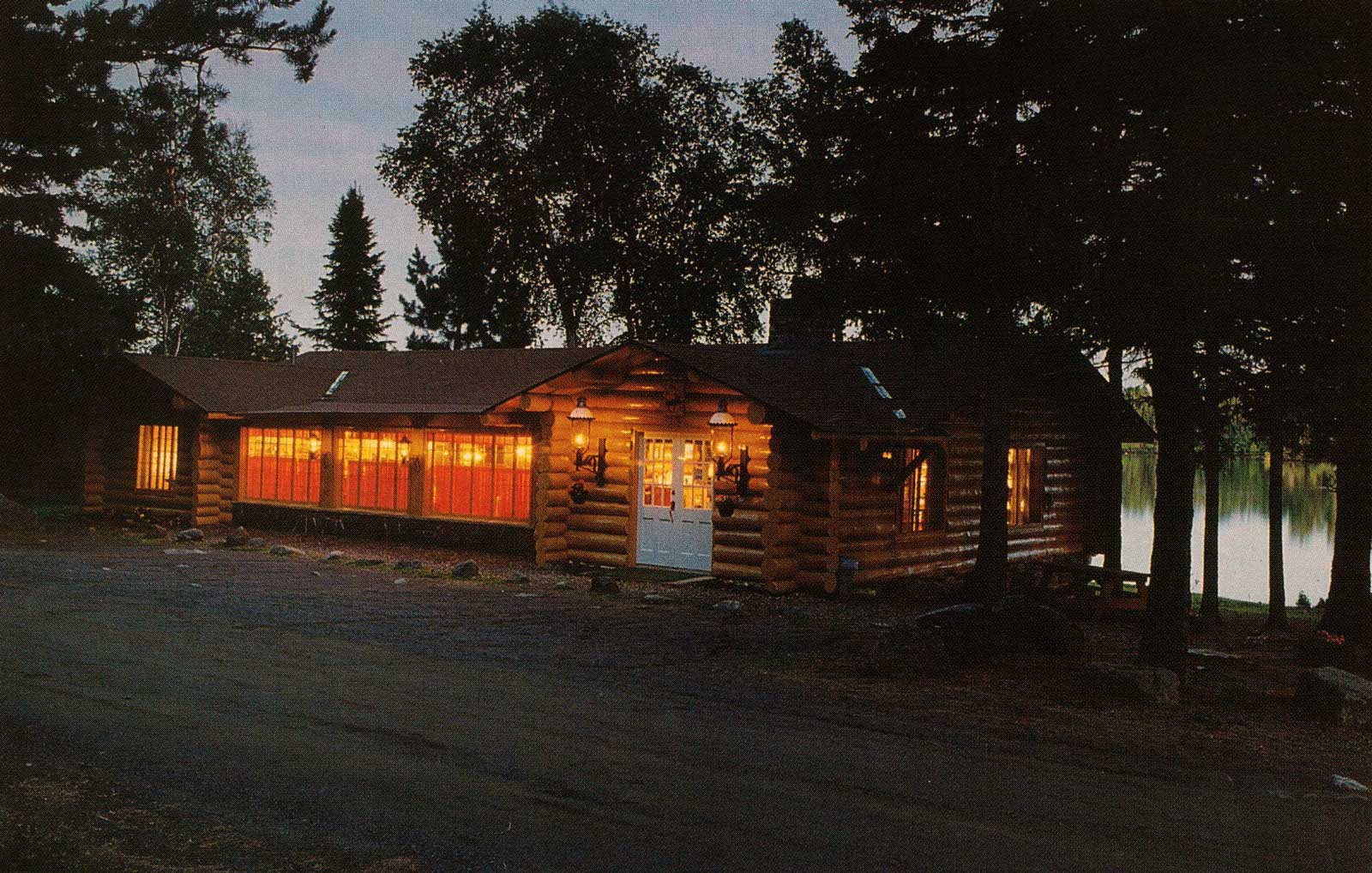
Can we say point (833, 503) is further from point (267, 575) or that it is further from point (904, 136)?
point (267, 575)

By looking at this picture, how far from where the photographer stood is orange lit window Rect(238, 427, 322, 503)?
2572 cm

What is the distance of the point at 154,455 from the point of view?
27203 millimetres

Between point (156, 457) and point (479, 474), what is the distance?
9.34 meters

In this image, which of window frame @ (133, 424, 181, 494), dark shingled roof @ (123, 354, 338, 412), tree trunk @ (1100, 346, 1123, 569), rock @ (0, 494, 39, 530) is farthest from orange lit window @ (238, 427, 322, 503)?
tree trunk @ (1100, 346, 1123, 569)

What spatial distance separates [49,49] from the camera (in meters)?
20.8

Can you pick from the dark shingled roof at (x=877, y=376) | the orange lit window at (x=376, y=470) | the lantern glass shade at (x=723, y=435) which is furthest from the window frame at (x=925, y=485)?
the orange lit window at (x=376, y=470)

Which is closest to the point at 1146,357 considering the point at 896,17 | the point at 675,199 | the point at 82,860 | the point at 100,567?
the point at 896,17

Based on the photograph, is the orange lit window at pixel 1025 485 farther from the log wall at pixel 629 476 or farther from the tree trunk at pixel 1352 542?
the tree trunk at pixel 1352 542

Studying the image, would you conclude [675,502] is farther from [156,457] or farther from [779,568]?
[156,457]

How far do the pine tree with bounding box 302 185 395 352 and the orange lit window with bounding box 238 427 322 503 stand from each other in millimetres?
31069

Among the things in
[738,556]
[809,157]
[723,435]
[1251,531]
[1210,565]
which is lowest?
[1251,531]

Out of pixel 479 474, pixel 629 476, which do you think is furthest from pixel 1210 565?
pixel 479 474

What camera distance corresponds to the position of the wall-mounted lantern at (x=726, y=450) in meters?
17.8

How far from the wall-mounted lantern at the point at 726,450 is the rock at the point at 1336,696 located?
953 cm
